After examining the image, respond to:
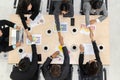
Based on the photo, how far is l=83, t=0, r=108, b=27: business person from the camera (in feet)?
12.9

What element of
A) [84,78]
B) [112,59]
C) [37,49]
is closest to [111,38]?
[112,59]

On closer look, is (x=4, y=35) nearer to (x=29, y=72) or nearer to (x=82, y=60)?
(x=29, y=72)

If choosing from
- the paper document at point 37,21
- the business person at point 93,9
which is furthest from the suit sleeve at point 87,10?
the paper document at point 37,21

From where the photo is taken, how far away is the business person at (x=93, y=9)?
154 inches

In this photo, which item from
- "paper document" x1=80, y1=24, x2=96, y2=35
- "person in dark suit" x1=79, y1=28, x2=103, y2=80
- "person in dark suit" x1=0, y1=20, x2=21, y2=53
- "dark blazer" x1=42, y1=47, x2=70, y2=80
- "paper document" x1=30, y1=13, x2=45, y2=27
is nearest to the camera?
"person in dark suit" x1=79, y1=28, x2=103, y2=80

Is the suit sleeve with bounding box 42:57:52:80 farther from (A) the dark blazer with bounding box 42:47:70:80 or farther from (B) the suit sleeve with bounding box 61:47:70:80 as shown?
(B) the suit sleeve with bounding box 61:47:70:80

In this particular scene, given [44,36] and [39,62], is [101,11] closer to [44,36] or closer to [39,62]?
[44,36]

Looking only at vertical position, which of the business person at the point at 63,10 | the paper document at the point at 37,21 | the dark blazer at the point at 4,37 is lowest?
the dark blazer at the point at 4,37

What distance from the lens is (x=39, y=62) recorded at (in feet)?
12.8

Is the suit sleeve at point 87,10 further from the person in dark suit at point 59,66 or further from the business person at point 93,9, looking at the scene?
the person in dark suit at point 59,66

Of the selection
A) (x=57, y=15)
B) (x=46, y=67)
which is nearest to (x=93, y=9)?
(x=57, y=15)

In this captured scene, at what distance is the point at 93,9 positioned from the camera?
163 inches

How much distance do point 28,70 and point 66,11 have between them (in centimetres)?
97

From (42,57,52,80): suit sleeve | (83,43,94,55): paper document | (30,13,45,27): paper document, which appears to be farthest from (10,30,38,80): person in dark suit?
(83,43,94,55): paper document
